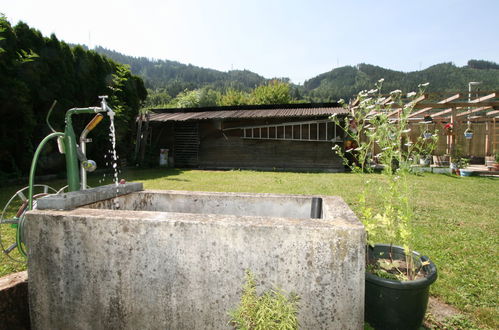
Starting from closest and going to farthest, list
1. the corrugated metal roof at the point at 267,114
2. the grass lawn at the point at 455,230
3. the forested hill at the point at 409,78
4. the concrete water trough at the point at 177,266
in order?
1. the concrete water trough at the point at 177,266
2. the grass lawn at the point at 455,230
3. the corrugated metal roof at the point at 267,114
4. the forested hill at the point at 409,78

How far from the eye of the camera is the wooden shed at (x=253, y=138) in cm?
1242

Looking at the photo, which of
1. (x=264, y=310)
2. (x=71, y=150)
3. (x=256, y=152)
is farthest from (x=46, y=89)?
(x=264, y=310)

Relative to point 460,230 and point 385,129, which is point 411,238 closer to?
point 385,129

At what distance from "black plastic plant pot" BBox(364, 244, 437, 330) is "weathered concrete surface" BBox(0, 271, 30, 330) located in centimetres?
254

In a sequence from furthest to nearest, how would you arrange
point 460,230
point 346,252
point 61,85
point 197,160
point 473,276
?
point 197,160
point 61,85
point 460,230
point 473,276
point 346,252

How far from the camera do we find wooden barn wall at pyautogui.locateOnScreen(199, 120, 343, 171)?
12539 mm

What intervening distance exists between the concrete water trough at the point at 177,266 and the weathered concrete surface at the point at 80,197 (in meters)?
0.01

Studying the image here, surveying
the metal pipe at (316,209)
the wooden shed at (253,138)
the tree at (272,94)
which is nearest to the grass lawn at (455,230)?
the metal pipe at (316,209)

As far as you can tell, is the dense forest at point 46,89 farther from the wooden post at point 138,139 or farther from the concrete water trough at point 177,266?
the concrete water trough at point 177,266

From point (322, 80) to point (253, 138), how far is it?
368 ft

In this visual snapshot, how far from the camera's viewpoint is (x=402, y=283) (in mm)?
1810

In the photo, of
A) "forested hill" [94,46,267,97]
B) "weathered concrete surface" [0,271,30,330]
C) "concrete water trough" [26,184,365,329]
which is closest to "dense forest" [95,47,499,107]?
"forested hill" [94,46,267,97]

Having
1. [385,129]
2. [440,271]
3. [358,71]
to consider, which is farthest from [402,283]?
[358,71]

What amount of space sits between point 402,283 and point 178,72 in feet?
450
